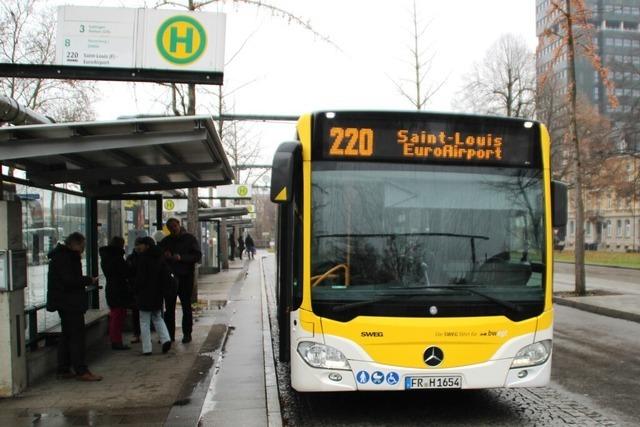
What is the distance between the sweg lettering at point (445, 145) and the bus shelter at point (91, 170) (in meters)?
2.09

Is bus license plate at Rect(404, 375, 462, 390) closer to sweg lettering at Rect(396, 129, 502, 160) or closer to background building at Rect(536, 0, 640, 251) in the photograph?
sweg lettering at Rect(396, 129, 502, 160)

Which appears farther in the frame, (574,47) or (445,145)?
(574,47)

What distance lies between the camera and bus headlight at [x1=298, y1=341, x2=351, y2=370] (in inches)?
204

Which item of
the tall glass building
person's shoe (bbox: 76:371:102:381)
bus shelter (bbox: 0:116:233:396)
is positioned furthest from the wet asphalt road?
the tall glass building

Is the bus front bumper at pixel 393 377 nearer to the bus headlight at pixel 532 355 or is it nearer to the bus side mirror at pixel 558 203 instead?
the bus headlight at pixel 532 355

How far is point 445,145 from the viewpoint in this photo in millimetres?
5578

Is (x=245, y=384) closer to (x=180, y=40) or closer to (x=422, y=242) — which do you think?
(x=422, y=242)

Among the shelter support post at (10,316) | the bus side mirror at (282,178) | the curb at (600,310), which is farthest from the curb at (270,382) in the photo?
the curb at (600,310)

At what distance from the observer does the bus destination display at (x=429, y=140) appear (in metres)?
5.50

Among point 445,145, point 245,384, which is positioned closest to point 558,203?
point 445,145

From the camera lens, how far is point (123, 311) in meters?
8.78

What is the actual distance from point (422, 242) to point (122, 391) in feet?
12.0

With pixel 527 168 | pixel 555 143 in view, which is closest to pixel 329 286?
pixel 527 168

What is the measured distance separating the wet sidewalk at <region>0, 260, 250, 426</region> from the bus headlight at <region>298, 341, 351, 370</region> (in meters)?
1.47
